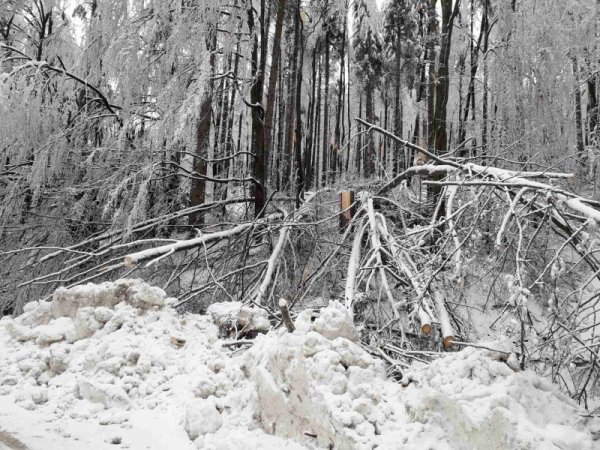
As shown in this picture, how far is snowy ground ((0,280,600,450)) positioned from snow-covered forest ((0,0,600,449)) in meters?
0.01

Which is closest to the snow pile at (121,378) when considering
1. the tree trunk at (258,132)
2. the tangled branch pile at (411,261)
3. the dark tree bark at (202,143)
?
the tangled branch pile at (411,261)

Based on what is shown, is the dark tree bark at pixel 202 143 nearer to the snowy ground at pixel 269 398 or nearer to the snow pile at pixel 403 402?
the snowy ground at pixel 269 398

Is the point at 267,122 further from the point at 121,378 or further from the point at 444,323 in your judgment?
the point at 121,378

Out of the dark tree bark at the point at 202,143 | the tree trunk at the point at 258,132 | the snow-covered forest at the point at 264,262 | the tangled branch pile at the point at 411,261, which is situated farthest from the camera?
the tree trunk at the point at 258,132

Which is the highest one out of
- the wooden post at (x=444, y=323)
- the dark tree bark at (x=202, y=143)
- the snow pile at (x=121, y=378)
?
the dark tree bark at (x=202, y=143)

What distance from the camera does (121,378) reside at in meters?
2.39

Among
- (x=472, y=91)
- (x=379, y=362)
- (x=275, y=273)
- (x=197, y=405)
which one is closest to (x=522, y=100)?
(x=472, y=91)

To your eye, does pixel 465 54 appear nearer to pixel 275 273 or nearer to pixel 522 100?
pixel 522 100

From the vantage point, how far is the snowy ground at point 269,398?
1.75 meters

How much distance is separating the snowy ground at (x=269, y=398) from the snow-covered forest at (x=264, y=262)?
0.01 meters

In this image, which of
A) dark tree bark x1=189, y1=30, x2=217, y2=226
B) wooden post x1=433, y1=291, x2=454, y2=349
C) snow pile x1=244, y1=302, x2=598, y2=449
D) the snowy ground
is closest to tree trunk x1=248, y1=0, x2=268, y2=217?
dark tree bark x1=189, y1=30, x2=217, y2=226

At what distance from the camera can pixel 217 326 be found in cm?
317

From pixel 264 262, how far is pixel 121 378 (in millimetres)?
2444

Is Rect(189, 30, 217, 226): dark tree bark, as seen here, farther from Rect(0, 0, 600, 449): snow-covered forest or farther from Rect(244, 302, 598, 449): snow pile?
Rect(244, 302, 598, 449): snow pile
